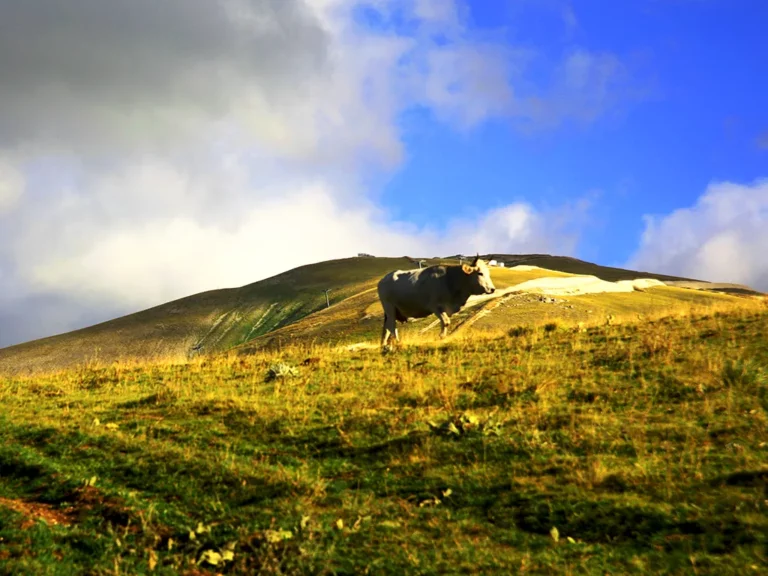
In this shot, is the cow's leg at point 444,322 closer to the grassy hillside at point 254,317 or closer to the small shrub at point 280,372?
the small shrub at point 280,372

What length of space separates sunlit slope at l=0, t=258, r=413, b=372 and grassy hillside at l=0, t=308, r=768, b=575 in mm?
71997

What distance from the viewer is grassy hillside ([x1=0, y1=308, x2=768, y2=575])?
300 inches

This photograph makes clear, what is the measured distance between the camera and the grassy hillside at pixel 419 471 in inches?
300

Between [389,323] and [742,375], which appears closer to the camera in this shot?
[742,375]

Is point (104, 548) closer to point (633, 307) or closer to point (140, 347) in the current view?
point (633, 307)

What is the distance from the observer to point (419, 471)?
10242 mm

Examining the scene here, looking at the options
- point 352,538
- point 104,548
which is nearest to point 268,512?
point 352,538

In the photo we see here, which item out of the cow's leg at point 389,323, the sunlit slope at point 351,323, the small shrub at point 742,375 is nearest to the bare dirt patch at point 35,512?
the small shrub at point 742,375

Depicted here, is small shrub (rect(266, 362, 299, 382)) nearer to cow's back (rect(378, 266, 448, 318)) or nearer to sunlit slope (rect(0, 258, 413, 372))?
cow's back (rect(378, 266, 448, 318))

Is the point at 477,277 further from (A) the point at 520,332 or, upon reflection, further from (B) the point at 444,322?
(A) the point at 520,332

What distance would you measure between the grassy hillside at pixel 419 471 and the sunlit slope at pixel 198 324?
71997 mm

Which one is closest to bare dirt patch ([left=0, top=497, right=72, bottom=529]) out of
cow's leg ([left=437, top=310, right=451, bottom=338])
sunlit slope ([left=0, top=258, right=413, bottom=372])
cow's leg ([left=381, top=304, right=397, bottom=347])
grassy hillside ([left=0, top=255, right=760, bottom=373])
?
cow's leg ([left=437, top=310, right=451, bottom=338])

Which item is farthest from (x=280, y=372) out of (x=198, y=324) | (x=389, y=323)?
(x=198, y=324)

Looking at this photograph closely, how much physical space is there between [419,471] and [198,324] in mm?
105133
